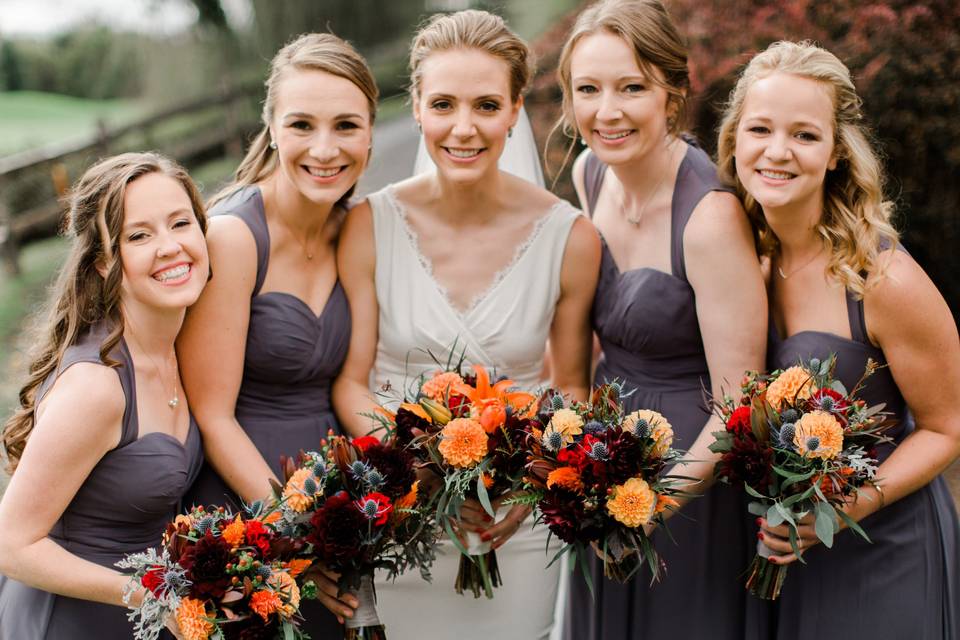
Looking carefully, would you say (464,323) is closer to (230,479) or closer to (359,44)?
(230,479)

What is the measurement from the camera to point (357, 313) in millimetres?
3852

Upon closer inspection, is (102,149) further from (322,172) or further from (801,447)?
(801,447)

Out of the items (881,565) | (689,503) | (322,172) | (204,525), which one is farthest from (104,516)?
(881,565)

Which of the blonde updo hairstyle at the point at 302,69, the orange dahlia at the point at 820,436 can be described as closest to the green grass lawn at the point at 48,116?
the blonde updo hairstyle at the point at 302,69

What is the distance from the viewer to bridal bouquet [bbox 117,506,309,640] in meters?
2.59

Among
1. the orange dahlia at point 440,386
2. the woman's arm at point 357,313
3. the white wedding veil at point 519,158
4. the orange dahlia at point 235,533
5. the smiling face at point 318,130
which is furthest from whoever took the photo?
the white wedding veil at point 519,158

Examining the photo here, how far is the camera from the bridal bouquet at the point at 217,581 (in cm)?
259

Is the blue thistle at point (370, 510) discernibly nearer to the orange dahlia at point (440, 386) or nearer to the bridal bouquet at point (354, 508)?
the bridal bouquet at point (354, 508)

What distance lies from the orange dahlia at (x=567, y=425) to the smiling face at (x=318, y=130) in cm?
129

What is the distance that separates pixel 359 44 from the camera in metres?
15.3

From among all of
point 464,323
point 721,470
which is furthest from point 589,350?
point 721,470

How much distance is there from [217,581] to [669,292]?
1.90 m

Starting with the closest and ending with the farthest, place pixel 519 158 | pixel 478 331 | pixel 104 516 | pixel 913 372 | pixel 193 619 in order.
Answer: pixel 193 619 < pixel 104 516 < pixel 913 372 < pixel 478 331 < pixel 519 158

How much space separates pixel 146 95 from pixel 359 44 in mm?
3526
